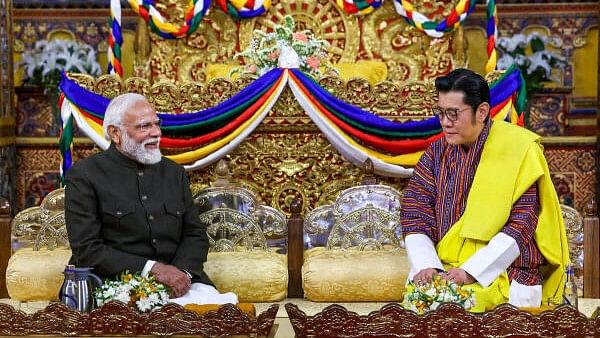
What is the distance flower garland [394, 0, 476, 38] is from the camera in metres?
7.83

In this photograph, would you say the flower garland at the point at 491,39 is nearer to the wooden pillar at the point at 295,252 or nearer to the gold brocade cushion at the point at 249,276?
the wooden pillar at the point at 295,252

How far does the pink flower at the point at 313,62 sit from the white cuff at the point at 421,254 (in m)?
2.54

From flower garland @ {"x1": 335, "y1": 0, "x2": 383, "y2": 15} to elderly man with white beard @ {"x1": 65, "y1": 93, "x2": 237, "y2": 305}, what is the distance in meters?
3.58

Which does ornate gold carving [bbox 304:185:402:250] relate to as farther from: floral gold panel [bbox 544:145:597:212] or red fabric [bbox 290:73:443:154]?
floral gold panel [bbox 544:145:597:212]

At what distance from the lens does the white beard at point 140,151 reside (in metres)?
4.77

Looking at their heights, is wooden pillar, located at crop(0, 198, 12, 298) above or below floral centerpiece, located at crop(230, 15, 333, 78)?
below

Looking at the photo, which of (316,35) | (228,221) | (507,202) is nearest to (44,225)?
(228,221)

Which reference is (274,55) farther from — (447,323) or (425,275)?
(447,323)

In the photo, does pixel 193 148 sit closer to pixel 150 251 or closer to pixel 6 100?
pixel 150 251

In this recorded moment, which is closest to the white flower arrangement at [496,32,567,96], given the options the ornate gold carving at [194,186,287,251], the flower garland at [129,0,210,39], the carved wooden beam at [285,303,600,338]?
the flower garland at [129,0,210,39]

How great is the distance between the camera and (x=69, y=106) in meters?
6.41

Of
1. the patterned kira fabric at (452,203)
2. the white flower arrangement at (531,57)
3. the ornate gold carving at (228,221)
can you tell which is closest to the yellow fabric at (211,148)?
the ornate gold carving at (228,221)

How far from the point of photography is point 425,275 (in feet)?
14.0

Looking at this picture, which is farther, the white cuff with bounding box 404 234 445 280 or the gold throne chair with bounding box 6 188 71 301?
the gold throne chair with bounding box 6 188 71 301
